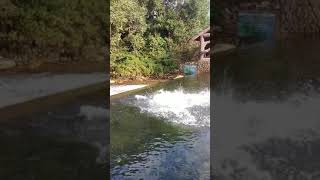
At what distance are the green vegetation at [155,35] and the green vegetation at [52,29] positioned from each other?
114 cm

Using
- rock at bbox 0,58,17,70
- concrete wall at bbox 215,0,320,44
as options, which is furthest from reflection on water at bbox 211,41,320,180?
rock at bbox 0,58,17,70

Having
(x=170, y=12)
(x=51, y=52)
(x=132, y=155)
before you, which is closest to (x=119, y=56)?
(x=170, y=12)

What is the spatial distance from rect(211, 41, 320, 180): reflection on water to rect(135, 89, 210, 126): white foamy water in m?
0.66

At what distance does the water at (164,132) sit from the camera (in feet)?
14.1

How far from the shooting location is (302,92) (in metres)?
4.73

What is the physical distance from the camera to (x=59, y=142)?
4492mm

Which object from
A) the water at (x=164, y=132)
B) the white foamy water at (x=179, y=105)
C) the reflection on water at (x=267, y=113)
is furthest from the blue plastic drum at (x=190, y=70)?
the reflection on water at (x=267, y=113)

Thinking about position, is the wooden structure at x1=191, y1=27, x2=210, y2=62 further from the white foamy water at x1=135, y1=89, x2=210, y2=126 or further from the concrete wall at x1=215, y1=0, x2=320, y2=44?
the concrete wall at x1=215, y1=0, x2=320, y2=44

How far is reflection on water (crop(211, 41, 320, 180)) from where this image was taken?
3969 mm

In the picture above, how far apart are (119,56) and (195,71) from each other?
1.28 metres

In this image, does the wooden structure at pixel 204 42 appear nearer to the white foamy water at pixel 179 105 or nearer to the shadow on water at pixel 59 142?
the white foamy water at pixel 179 105

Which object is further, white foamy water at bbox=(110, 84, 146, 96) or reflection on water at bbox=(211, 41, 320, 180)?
white foamy water at bbox=(110, 84, 146, 96)

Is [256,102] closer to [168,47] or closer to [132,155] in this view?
[132,155]

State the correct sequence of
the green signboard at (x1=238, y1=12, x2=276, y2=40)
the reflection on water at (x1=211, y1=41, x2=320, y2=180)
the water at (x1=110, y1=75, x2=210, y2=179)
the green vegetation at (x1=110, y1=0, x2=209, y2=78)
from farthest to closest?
1. the green vegetation at (x1=110, y1=0, x2=209, y2=78)
2. the green signboard at (x1=238, y1=12, x2=276, y2=40)
3. the water at (x1=110, y1=75, x2=210, y2=179)
4. the reflection on water at (x1=211, y1=41, x2=320, y2=180)
